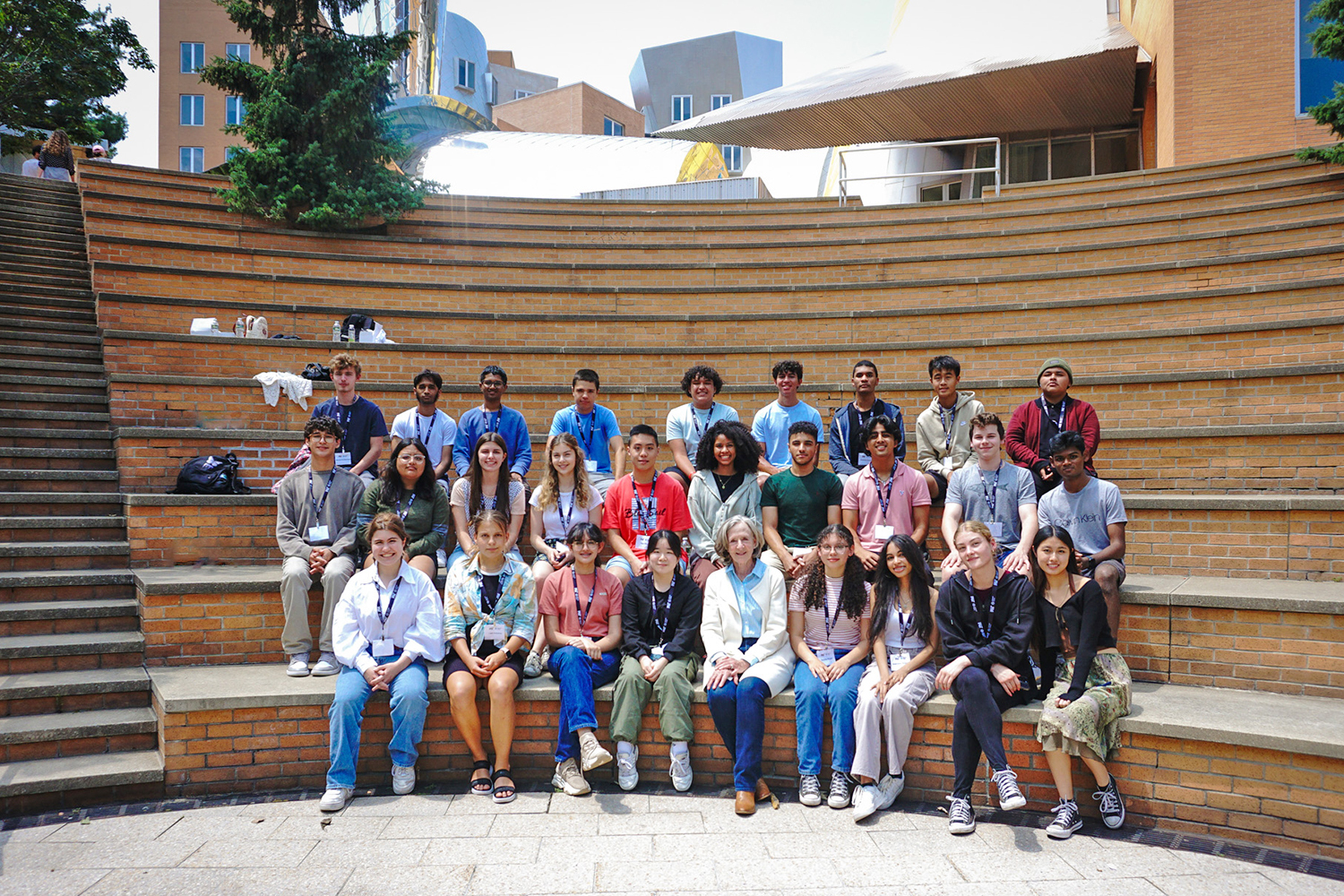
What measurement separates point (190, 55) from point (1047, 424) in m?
46.4

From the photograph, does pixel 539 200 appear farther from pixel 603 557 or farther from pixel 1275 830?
pixel 1275 830

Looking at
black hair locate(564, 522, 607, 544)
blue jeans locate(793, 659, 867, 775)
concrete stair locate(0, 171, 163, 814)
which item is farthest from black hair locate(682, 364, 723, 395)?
concrete stair locate(0, 171, 163, 814)

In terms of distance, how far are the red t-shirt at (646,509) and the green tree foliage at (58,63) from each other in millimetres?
17915

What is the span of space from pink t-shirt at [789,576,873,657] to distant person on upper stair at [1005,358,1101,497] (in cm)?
158

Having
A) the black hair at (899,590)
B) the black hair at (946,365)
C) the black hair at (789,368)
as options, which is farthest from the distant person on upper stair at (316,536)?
the black hair at (946,365)

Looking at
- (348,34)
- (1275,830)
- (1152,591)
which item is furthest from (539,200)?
(1275,830)

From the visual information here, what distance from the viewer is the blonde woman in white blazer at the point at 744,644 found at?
441 cm

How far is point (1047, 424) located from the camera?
5.60 m

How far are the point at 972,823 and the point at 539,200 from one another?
1182 centimetres

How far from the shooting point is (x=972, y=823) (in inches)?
158

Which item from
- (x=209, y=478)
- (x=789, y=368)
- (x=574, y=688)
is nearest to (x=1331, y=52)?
(x=789, y=368)

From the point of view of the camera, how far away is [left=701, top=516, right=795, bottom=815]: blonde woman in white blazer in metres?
4.41

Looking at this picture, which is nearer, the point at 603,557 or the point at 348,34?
the point at 603,557

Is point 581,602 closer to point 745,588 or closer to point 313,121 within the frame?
point 745,588
